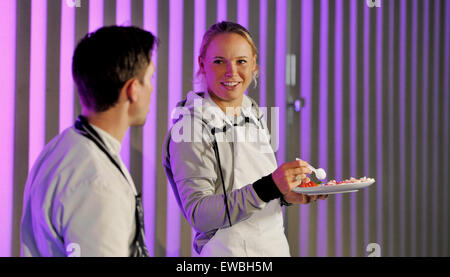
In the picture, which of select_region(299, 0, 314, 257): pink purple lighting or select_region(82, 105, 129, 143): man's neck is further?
select_region(299, 0, 314, 257): pink purple lighting

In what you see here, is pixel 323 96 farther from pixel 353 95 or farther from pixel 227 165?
pixel 227 165

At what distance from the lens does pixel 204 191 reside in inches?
57.3

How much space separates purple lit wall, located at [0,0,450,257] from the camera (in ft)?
7.22

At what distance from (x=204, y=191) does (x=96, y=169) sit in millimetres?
576

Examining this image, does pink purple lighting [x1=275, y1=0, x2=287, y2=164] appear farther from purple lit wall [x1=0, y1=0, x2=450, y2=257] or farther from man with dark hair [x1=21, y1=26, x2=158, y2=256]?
man with dark hair [x1=21, y1=26, x2=158, y2=256]

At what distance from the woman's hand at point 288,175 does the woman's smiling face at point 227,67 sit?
Result: 1.17ft

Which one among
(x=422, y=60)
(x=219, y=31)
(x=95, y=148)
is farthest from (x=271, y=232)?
(x=422, y=60)

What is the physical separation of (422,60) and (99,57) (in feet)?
8.21

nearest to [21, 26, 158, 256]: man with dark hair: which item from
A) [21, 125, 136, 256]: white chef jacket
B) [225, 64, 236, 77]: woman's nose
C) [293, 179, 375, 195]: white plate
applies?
[21, 125, 136, 256]: white chef jacket

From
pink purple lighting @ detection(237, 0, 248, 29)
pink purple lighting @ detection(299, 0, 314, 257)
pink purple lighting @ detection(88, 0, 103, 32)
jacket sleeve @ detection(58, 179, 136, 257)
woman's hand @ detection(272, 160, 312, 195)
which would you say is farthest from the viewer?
pink purple lighting @ detection(299, 0, 314, 257)

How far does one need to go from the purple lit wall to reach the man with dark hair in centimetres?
127

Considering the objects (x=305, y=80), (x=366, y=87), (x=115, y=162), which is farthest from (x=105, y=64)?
(x=366, y=87)

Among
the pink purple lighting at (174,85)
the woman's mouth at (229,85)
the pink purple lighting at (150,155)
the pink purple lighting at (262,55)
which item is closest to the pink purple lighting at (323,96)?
the pink purple lighting at (262,55)

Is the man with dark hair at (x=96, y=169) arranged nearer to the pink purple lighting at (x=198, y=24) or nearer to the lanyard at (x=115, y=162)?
the lanyard at (x=115, y=162)
